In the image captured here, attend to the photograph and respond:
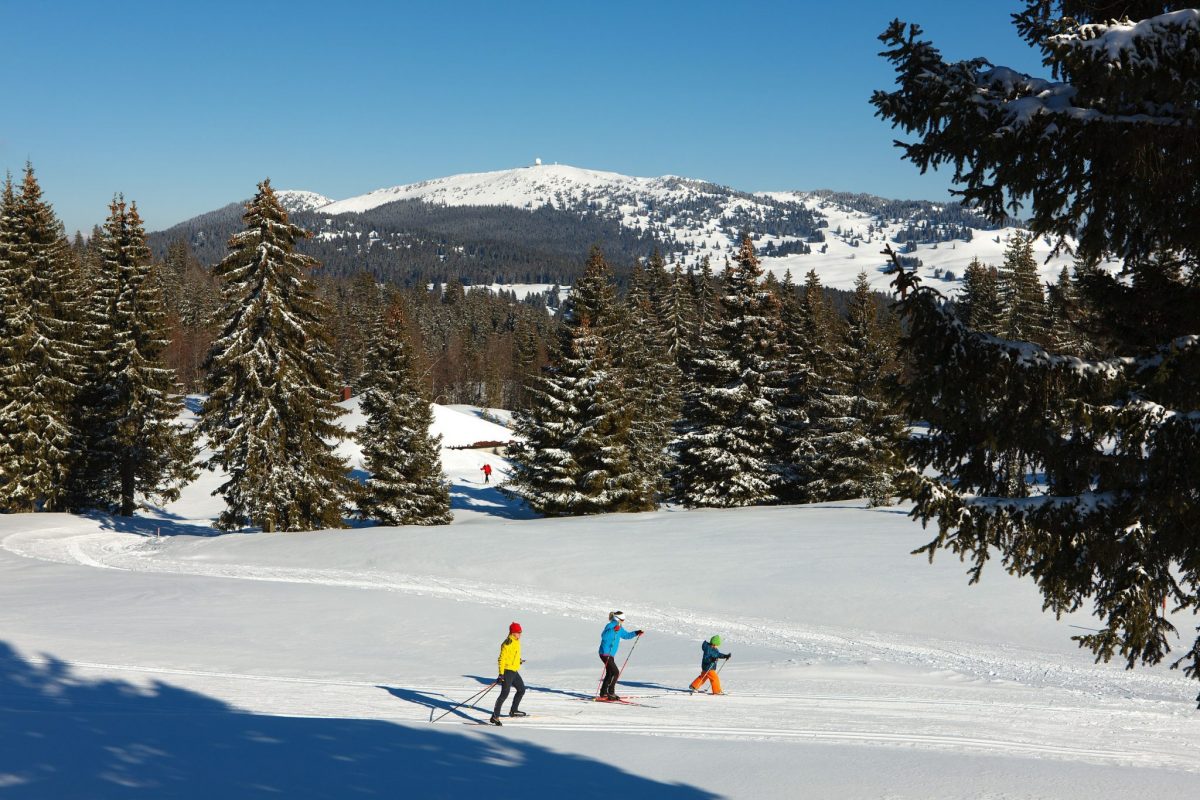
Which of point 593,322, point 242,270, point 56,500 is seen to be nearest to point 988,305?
point 593,322

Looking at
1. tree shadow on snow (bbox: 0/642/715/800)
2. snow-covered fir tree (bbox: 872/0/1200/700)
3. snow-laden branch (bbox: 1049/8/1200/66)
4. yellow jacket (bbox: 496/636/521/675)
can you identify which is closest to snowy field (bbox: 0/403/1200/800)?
tree shadow on snow (bbox: 0/642/715/800)

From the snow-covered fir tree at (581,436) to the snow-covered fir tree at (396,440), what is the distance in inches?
192

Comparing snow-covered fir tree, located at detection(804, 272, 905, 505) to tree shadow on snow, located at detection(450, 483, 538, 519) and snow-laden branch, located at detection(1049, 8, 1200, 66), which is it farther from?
snow-laden branch, located at detection(1049, 8, 1200, 66)

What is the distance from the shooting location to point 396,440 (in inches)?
1497

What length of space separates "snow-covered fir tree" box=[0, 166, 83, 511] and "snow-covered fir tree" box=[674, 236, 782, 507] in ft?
92.5

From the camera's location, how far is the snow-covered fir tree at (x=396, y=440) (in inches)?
1510

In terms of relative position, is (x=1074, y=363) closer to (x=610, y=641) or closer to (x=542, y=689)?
(x=610, y=641)

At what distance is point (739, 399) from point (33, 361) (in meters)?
31.0

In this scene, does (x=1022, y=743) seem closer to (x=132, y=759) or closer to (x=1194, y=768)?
(x=1194, y=768)

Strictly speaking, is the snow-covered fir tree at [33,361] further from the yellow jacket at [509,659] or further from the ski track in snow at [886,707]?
the yellow jacket at [509,659]

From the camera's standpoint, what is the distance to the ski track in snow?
12.6m

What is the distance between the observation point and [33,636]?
19312 millimetres

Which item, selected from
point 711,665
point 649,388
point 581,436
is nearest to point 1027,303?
point 649,388

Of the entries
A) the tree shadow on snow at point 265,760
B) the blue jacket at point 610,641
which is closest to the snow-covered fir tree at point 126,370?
the tree shadow on snow at point 265,760
